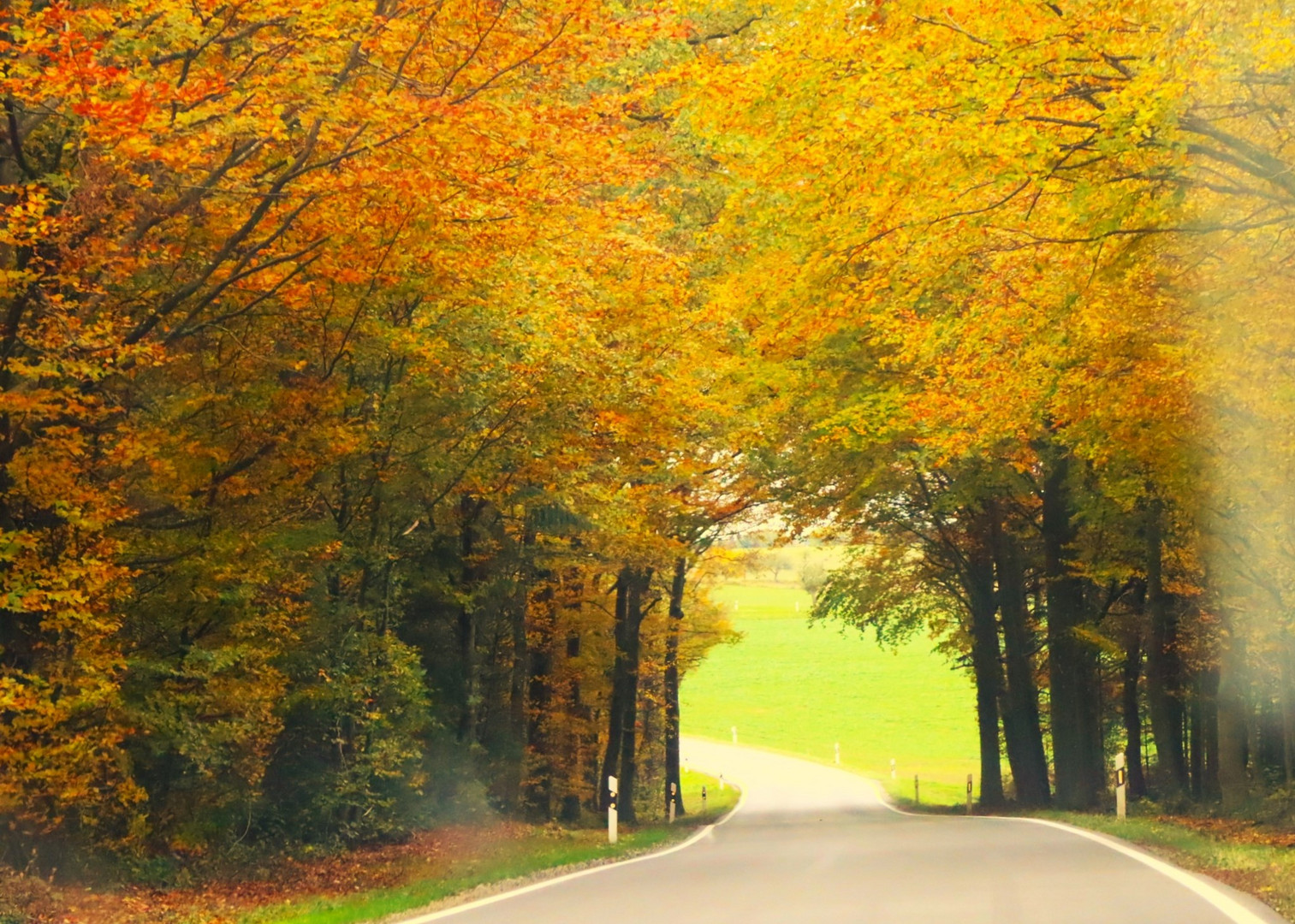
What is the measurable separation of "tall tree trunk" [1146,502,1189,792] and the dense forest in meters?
0.16

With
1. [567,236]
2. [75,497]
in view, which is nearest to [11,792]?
[75,497]

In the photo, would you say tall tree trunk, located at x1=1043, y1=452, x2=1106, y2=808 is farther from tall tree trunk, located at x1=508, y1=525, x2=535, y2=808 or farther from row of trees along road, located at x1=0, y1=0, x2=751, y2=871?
tall tree trunk, located at x1=508, y1=525, x2=535, y2=808

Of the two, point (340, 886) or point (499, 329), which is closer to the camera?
point (340, 886)

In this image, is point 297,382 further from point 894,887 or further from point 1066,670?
point 1066,670

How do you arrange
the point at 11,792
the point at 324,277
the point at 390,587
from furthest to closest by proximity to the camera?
the point at 390,587
the point at 324,277
the point at 11,792

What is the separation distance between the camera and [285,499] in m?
14.3

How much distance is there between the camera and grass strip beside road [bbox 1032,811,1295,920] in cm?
977

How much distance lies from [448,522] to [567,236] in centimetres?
526

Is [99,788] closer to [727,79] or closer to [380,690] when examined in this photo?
[380,690]

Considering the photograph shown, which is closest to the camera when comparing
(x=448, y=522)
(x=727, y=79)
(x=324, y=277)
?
(x=727, y=79)

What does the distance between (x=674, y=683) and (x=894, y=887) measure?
1046 inches

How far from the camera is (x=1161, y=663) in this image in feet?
72.2

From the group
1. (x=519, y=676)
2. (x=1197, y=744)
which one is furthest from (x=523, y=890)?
(x=1197, y=744)

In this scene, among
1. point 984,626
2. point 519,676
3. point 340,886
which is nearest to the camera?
point 340,886
